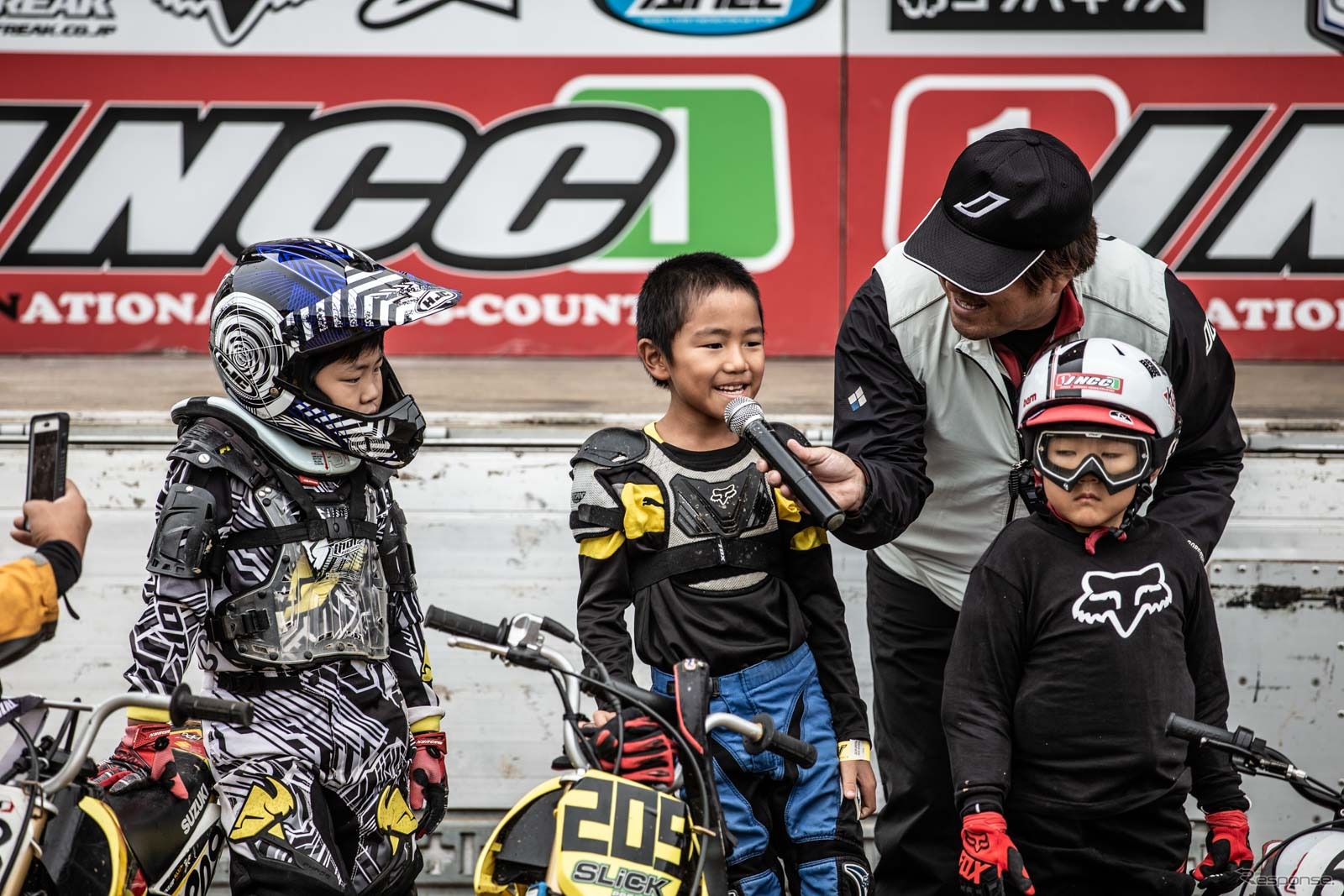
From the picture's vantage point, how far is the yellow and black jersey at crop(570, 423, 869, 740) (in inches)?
115

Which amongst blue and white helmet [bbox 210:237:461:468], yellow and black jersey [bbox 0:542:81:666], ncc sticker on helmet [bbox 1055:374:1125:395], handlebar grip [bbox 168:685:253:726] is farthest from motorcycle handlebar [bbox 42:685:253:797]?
ncc sticker on helmet [bbox 1055:374:1125:395]

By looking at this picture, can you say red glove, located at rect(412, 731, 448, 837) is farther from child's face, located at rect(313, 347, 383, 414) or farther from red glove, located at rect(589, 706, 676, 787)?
red glove, located at rect(589, 706, 676, 787)

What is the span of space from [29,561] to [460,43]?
406 centimetres

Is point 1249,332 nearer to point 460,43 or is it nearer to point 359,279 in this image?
point 460,43

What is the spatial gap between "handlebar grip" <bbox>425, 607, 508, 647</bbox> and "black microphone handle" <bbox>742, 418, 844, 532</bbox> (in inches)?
22.9

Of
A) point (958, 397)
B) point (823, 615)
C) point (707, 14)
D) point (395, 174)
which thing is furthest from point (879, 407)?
point (395, 174)

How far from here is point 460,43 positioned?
5.95 metres

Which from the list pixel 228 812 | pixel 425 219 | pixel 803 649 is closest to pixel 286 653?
pixel 228 812

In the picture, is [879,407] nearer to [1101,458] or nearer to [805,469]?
[1101,458]

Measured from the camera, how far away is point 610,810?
207 centimetres

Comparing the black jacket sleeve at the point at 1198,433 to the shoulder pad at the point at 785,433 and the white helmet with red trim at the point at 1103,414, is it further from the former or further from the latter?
the shoulder pad at the point at 785,433

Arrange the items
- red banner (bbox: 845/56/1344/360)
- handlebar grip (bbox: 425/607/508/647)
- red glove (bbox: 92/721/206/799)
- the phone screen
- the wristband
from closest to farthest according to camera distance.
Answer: handlebar grip (bbox: 425/607/508/647), the phone screen, red glove (bbox: 92/721/206/799), the wristband, red banner (bbox: 845/56/1344/360)

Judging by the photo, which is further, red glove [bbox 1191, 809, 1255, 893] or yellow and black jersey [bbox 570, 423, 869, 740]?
yellow and black jersey [bbox 570, 423, 869, 740]

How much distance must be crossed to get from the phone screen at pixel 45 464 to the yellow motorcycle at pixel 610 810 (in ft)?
3.02
